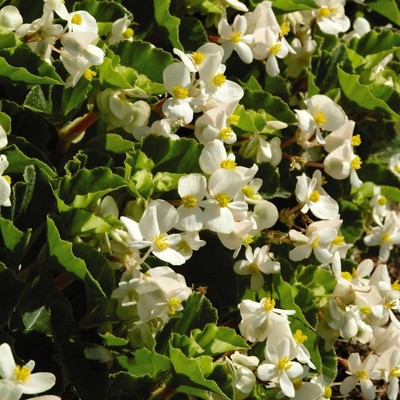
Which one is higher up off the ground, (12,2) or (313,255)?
(12,2)

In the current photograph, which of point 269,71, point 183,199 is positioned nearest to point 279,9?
point 269,71

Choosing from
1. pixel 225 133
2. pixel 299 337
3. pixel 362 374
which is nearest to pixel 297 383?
pixel 299 337

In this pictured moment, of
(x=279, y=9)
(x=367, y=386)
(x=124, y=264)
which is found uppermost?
(x=279, y=9)

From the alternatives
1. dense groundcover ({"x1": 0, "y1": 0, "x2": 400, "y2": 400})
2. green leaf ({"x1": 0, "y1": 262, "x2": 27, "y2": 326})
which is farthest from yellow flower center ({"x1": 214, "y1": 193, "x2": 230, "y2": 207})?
green leaf ({"x1": 0, "y1": 262, "x2": 27, "y2": 326})

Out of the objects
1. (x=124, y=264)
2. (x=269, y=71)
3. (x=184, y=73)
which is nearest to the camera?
(x=124, y=264)

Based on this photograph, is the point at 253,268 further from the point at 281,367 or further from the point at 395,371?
the point at 395,371

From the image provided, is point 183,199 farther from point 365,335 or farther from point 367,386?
point 367,386

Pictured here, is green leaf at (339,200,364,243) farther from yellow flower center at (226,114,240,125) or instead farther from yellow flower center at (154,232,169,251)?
yellow flower center at (154,232,169,251)
